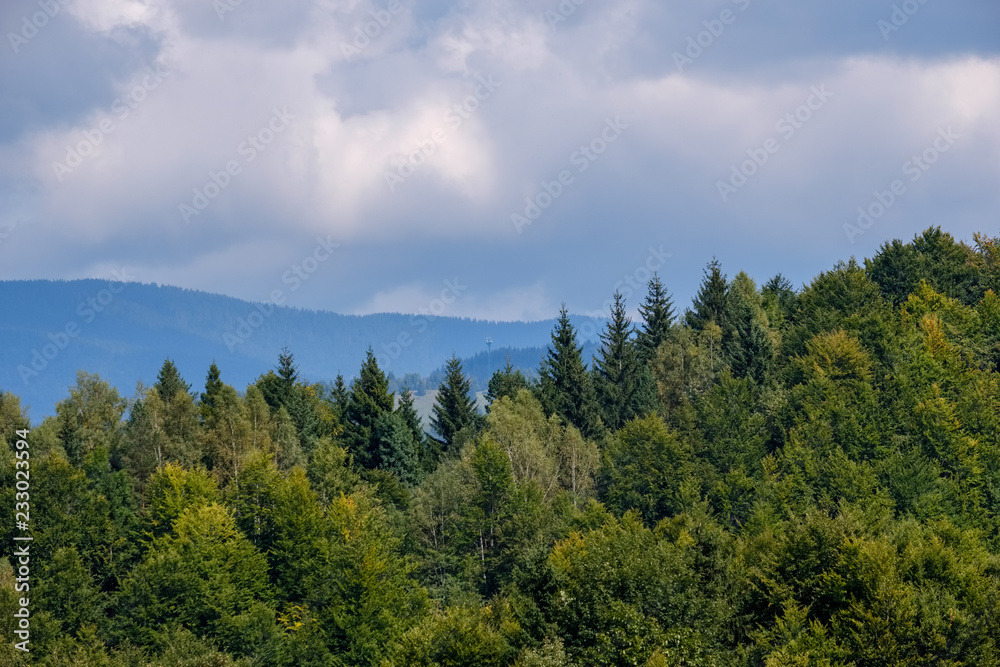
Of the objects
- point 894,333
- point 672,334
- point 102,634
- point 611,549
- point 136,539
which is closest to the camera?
point 611,549

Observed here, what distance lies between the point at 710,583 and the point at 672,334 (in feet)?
236

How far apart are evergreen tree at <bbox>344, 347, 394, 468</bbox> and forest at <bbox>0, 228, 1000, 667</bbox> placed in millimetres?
260

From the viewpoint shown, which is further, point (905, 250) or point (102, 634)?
point (905, 250)

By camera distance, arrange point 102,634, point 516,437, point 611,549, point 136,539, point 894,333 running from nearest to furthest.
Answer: point 611,549, point 102,634, point 136,539, point 516,437, point 894,333

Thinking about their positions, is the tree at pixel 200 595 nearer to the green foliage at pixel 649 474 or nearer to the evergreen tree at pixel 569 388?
the green foliage at pixel 649 474

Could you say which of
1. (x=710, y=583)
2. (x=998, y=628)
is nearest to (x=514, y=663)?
(x=710, y=583)

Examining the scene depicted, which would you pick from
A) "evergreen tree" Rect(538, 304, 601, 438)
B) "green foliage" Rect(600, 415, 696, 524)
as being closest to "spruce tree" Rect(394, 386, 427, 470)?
"evergreen tree" Rect(538, 304, 601, 438)

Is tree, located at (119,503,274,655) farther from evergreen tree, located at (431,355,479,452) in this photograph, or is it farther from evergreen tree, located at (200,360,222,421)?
evergreen tree, located at (431,355,479,452)

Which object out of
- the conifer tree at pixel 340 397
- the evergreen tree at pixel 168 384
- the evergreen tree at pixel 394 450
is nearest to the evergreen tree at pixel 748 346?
the evergreen tree at pixel 394 450

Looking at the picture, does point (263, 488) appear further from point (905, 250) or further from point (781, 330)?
point (905, 250)

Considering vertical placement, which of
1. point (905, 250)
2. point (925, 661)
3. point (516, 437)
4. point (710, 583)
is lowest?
point (925, 661)

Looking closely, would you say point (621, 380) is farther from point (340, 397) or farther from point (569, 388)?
point (340, 397)

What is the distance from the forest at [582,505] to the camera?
186 ft

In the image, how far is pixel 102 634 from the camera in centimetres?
8244
